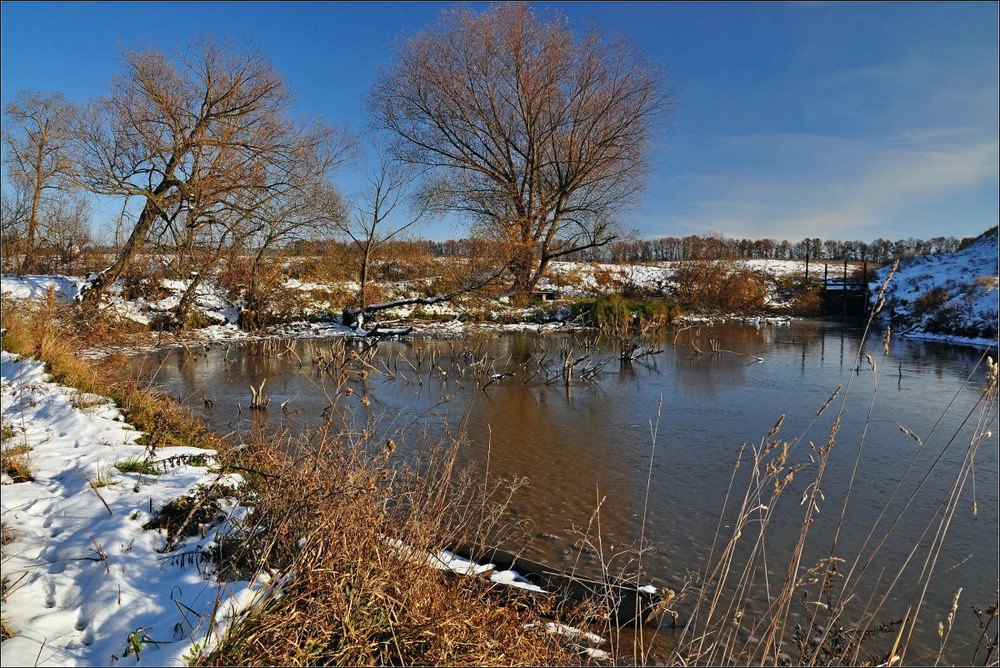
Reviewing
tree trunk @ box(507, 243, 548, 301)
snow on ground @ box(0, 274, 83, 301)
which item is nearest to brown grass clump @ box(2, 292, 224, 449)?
snow on ground @ box(0, 274, 83, 301)

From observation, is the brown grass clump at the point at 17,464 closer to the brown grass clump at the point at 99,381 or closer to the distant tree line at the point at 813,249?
the brown grass clump at the point at 99,381

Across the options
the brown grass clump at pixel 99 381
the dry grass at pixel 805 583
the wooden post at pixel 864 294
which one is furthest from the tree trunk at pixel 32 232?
the wooden post at pixel 864 294

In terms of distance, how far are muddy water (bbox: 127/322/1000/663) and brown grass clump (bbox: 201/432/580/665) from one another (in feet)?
2.53

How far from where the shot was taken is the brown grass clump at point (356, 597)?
2.47 metres

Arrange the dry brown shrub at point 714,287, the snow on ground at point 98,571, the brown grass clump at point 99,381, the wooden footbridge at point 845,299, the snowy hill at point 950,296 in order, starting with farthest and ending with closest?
1. the wooden footbridge at point 845,299
2. the dry brown shrub at point 714,287
3. the snowy hill at point 950,296
4. the brown grass clump at point 99,381
5. the snow on ground at point 98,571

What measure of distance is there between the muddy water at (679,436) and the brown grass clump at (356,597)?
2.53 ft

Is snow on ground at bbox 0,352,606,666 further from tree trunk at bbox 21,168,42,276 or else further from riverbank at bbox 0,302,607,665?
tree trunk at bbox 21,168,42,276

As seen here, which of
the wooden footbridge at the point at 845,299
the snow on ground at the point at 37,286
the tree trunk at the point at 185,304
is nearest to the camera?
the snow on ground at the point at 37,286

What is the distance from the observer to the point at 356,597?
2.63 m

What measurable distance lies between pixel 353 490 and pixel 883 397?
34.9ft

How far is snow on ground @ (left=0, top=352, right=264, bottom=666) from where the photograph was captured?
7.93ft

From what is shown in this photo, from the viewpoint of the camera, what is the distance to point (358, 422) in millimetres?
8039

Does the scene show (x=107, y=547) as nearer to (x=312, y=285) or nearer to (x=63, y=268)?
(x=312, y=285)

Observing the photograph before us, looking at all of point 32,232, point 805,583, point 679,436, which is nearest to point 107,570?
point 805,583
